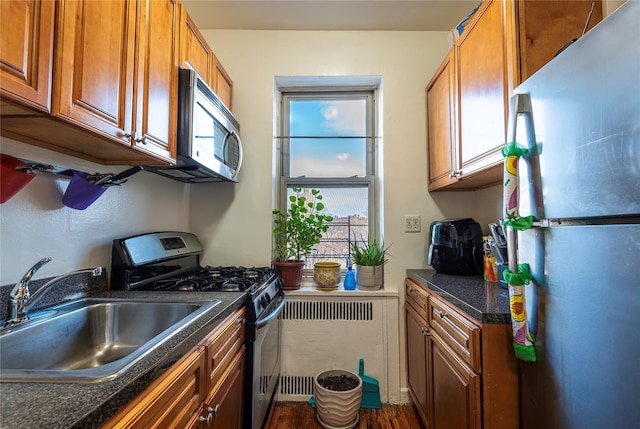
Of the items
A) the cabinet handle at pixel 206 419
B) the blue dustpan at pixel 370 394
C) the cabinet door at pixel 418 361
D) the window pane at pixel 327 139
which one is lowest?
the blue dustpan at pixel 370 394

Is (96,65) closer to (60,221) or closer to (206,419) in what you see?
(60,221)

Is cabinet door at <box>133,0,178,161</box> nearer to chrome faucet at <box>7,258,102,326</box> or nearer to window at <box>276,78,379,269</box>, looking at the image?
chrome faucet at <box>7,258,102,326</box>

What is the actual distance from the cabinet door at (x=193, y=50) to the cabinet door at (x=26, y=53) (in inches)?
26.3

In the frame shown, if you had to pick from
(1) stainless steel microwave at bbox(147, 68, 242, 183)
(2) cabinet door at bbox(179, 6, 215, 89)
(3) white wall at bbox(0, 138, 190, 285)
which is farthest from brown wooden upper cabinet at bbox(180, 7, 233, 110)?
(3) white wall at bbox(0, 138, 190, 285)

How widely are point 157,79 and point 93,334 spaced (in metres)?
0.99

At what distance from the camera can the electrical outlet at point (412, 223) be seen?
1913 mm

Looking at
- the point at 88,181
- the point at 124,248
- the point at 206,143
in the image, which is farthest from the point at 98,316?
the point at 206,143

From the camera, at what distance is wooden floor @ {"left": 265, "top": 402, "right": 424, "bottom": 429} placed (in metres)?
1.57

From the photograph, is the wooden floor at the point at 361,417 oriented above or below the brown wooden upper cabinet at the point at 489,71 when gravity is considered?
below

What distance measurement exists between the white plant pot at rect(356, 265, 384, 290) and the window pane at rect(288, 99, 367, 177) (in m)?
0.75

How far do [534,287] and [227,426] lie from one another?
111 centimetres

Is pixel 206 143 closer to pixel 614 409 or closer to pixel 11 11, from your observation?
pixel 11 11

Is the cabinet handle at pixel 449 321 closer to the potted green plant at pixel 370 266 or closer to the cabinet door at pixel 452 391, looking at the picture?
the cabinet door at pixel 452 391

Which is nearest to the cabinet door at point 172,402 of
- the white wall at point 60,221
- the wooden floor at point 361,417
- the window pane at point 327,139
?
the white wall at point 60,221
